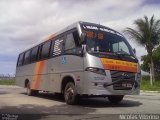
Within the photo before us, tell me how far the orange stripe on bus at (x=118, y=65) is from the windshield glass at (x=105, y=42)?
0.32 m

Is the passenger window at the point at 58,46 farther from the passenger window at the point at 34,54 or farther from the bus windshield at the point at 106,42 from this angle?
the passenger window at the point at 34,54

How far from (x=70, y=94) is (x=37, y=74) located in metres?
5.55

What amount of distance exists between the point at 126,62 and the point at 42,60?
590cm

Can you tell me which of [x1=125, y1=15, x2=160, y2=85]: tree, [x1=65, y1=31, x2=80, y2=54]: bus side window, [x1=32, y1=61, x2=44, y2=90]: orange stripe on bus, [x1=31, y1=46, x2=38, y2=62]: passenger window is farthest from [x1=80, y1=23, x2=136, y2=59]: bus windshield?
[x1=125, y1=15, x2=160, y2=85]: tree

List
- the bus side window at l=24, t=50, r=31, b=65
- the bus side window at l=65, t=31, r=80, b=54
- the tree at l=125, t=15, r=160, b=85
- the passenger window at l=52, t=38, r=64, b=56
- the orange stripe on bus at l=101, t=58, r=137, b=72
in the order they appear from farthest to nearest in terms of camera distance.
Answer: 1. the tree at l=125, t=15, r=160, b=85
2. the bus side window at l=24, t=50, r=31, b=65
3. the passenger window at l=52, t=38, r=64, b=56
4. the bus side window at l=65, t=31, r=80, b=54
5. the orange stripe on bus at l=101, t=58, r=137, b=72

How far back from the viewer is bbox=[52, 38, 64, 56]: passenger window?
48.6 ft

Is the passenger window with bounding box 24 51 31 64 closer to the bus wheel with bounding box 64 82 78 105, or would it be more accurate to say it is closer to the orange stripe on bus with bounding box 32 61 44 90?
the orange stripe on bus with bounding box 32 61 44 90

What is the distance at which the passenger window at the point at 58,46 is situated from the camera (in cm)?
1480

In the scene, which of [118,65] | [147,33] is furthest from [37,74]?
[147,33]

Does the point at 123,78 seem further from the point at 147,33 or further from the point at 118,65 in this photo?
the point at 147,33

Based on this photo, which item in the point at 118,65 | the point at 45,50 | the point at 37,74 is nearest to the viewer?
the point at 118,65

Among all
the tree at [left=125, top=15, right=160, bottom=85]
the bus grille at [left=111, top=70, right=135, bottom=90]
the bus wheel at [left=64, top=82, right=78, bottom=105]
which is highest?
the tree at [left=125, top=15, right=160, bottom=85]

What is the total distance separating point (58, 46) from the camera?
15.2m

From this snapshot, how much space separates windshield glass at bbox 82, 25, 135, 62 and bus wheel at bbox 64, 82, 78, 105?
1660 mm
